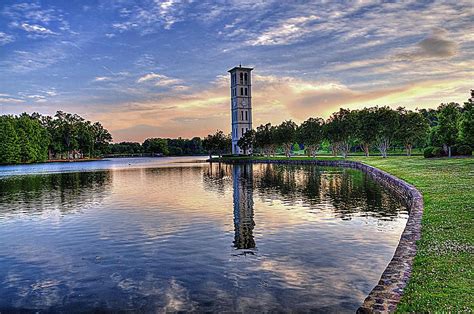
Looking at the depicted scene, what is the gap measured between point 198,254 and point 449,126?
56.2m

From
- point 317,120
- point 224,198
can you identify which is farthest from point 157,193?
point 317,120

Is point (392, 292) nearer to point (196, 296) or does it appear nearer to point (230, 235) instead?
point (196, 296)

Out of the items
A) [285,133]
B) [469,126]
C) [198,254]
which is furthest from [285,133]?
[198,254]

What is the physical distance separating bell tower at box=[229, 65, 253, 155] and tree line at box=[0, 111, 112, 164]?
5576cm

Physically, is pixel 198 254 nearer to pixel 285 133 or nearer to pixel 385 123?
pixel 385 123

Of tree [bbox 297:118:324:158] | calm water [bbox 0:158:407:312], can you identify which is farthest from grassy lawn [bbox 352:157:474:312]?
tree [bbox 297:118:324:158]

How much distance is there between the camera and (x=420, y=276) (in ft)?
29.4

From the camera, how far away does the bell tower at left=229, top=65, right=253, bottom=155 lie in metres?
158

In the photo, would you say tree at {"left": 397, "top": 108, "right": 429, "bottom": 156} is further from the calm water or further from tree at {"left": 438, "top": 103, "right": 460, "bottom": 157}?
the calm water

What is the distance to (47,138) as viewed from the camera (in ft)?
445

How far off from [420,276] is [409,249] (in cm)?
274

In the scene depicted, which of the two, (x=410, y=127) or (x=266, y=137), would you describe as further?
(x=266, y=137)

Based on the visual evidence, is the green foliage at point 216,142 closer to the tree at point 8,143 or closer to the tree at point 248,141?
the tree at point 248,141

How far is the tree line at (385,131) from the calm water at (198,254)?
1261 inches
